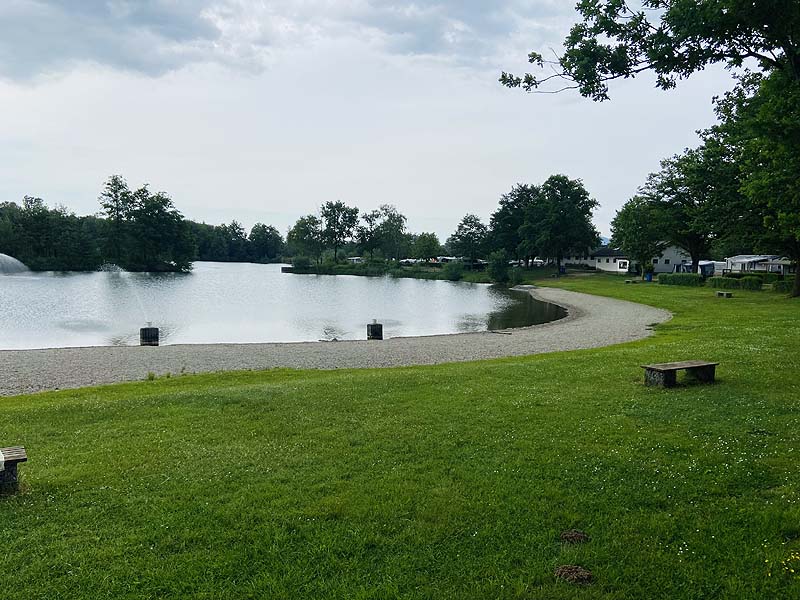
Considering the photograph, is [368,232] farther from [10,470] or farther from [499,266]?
[10,470]

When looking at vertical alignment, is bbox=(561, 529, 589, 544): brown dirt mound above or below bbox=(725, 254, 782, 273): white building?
below

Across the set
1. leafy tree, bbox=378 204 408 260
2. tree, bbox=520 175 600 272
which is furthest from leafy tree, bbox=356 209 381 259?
tree, bbox=520 175 600 272

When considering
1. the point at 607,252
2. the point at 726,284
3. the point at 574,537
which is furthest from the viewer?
the point at 607,252

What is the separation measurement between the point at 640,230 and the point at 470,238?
4317cm

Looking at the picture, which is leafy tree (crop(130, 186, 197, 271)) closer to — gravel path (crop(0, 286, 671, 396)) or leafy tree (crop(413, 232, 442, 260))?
leafy tree (crop(413, 232, 442, 260))

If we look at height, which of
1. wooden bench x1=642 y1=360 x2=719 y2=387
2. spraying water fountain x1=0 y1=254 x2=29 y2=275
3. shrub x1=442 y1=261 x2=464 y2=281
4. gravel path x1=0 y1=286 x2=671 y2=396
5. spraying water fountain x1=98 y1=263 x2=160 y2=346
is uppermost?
spraying water fountain x1=0 y1=254 x2=29 y2=275

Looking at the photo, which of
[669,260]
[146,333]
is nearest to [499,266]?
[669,260]

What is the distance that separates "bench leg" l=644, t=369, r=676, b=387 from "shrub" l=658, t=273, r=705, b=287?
49.9 m

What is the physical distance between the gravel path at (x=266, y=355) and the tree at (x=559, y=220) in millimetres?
60919

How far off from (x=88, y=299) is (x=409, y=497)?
4632cm

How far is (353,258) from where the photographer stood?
448 ft

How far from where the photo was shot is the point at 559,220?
85000 mm

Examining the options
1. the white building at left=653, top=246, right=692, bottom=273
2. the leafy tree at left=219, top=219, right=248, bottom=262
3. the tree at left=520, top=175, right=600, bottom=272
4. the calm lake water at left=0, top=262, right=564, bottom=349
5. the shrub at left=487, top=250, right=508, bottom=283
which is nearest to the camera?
the calm lake water at left=0, top=262, right=564, bottom=349

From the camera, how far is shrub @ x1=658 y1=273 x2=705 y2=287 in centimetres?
5509
